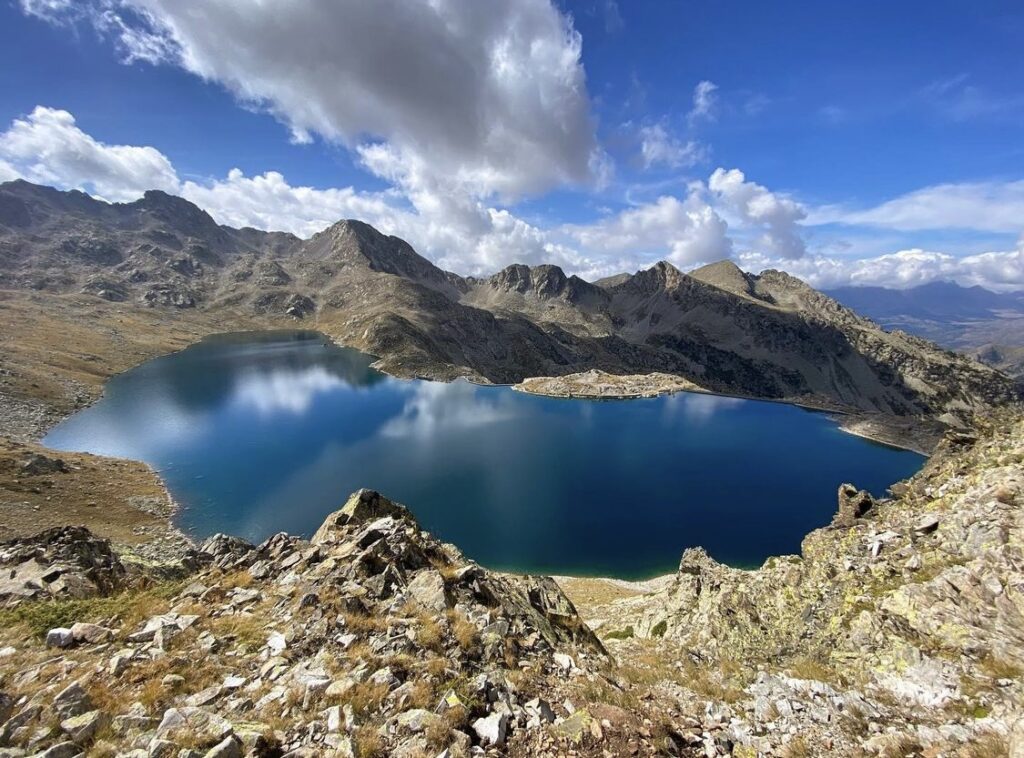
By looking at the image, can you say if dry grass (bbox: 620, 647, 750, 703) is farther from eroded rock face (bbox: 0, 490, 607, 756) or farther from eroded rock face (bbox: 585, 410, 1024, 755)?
eroded rock face (bbox: 0, 490, 607, 756)

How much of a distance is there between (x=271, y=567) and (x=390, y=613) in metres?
6.06

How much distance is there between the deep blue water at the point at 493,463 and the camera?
53750mm

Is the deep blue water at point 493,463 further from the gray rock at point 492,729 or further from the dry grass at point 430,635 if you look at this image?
the gray rock at point 492,729

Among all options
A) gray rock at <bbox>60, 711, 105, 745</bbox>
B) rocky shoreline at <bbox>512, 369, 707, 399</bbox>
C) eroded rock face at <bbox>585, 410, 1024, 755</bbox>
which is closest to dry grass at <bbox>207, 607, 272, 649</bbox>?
gray rock at <bbox>60, 711, 105, 745</bbox>

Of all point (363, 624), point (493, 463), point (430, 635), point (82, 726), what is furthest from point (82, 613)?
point (493, 463)

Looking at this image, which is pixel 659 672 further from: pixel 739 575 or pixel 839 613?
pixel 739 575

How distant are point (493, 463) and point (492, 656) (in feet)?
213

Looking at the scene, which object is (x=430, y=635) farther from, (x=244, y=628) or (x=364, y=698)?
(x=244, y=628)

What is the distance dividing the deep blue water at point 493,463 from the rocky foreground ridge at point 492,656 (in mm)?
33785

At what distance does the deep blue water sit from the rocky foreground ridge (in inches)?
1330

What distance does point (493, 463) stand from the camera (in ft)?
252

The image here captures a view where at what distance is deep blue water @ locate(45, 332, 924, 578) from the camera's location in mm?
53750

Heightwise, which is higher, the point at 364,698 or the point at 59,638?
the point at 364,698

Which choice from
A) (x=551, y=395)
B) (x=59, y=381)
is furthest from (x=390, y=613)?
(x=551, y=395)
